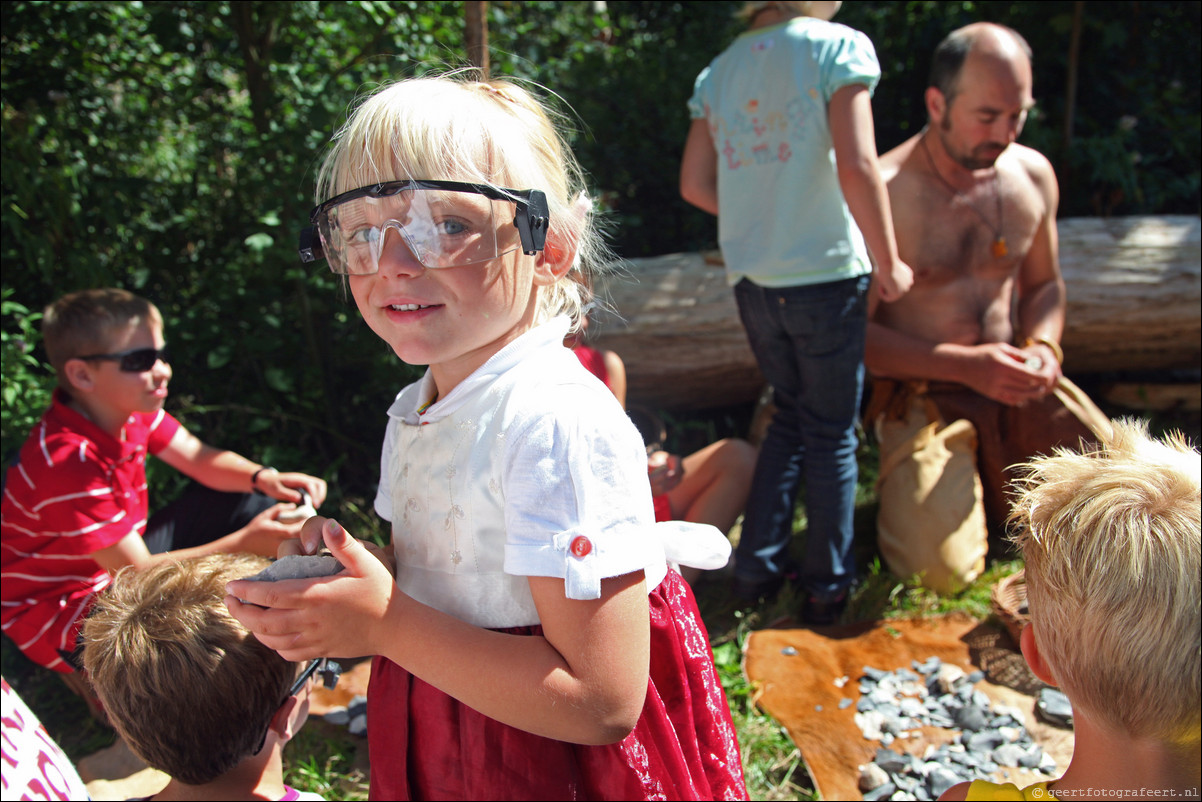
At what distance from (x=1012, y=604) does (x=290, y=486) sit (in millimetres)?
2494

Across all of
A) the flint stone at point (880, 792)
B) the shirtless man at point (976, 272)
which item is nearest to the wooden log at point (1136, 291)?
the shirtless man at point (976, 272)

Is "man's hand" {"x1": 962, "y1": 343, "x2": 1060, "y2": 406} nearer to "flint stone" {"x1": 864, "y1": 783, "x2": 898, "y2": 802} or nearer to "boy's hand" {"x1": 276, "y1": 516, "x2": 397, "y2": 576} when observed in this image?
"flint stone" {"x1": 864, "y1": 783, "x2": 898, "y2": 802}

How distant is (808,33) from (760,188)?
50 centimetres

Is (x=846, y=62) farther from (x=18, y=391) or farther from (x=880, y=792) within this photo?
(x=18, y=391)

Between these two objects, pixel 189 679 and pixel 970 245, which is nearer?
pixel 189 679

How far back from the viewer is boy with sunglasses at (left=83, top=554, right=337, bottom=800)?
1.42 m

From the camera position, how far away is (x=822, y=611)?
10.6 ft

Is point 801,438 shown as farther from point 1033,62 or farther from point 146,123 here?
point 1033,62

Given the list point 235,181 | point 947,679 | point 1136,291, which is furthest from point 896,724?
point 235,181

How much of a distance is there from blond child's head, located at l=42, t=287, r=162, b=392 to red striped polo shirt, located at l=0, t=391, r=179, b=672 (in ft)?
0.41

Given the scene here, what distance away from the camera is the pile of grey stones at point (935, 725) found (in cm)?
242

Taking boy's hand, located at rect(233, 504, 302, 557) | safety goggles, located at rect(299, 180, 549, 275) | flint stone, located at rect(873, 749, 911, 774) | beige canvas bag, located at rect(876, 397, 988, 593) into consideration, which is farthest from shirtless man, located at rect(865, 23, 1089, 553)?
safety goggles, located at rect(299, 180, 549, 275)

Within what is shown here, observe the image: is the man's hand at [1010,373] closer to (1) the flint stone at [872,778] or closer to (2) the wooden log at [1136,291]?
(2) the wooden log at [1136,291]

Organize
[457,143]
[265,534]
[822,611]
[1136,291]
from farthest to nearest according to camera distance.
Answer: [1136,291] < [822,611] < [265,534] < [457,143]
